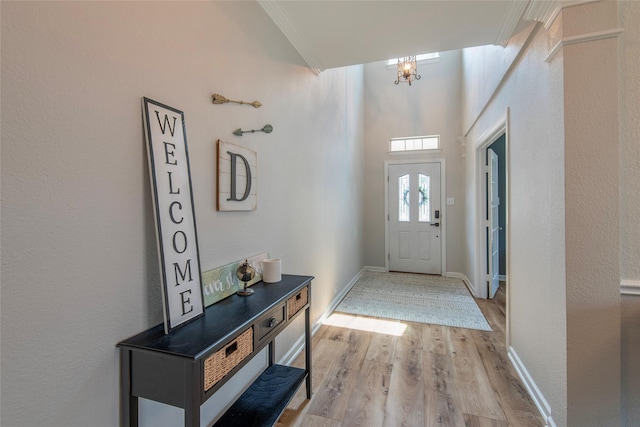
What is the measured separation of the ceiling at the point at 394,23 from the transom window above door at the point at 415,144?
2.76 meters

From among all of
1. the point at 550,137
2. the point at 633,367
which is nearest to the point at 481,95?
the point at 550,137

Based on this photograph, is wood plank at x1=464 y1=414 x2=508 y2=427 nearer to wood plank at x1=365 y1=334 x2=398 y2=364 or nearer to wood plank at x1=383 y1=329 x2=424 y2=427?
wood plank at x1=383 y1=329 x2=424 y2=427

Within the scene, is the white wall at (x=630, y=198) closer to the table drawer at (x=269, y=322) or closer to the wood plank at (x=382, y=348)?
the wood plank at (x=382, y=348)

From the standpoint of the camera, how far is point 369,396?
6.12ft

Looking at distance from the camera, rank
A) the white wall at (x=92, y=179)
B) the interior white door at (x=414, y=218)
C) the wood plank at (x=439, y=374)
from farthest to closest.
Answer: the interior white door at (x=414, y=218), the wood plank at (x=439, y=374), the white wall at (x=92, y=179)

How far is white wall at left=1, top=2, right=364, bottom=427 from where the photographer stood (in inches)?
28.7

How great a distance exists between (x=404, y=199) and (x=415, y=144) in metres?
1.01

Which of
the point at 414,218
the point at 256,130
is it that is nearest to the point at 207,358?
the point at 256,130

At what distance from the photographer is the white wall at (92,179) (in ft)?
2.39

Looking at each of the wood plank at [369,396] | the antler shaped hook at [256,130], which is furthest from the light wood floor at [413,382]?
the antler shaped hook at [256,130]

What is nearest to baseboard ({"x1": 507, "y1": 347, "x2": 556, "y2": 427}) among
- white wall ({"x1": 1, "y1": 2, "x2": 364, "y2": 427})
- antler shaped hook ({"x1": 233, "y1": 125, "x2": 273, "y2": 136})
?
white wall ({"x1": 1, "y1": 2, "x2": 364, "y2": 427})

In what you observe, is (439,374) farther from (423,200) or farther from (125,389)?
(423,200)

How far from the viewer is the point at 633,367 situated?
1365mm

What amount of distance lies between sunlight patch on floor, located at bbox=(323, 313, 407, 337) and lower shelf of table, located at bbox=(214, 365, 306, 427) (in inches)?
46.9
